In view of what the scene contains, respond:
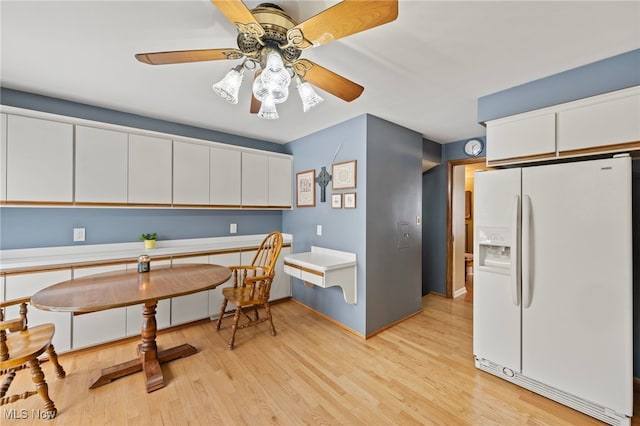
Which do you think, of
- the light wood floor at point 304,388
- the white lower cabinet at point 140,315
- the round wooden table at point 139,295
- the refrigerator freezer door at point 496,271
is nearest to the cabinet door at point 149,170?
the white lower cabinet at point 140,315

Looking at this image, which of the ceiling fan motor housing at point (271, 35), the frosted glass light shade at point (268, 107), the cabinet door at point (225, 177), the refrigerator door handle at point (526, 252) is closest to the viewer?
the ceiling fan motor housing at point (271, 35)

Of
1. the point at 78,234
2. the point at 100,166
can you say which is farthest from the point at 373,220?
the point at 78,234

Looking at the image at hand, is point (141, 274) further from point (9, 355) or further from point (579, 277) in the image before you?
point (579, 277)

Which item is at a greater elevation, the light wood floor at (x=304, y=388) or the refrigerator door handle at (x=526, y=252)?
the refrigerator door handle at (x=526, y=252)

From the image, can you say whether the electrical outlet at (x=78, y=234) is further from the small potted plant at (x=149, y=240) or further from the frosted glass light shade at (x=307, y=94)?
the frosted glass light shade at (x=307, y=94)

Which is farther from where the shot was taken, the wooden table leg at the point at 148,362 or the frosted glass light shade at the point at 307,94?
the wooden table leg at the point at 148,362

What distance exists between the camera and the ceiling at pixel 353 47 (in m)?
1.35

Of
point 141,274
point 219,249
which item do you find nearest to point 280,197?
point 219,249

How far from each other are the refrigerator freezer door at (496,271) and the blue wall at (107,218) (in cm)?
300

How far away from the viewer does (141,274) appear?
235cm

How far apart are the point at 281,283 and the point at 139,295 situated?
212 cm

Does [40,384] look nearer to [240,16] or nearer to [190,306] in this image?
[190,306]

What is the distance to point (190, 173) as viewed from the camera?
306 centimetres

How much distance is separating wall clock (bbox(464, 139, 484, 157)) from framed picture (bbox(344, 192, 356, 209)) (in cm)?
208
